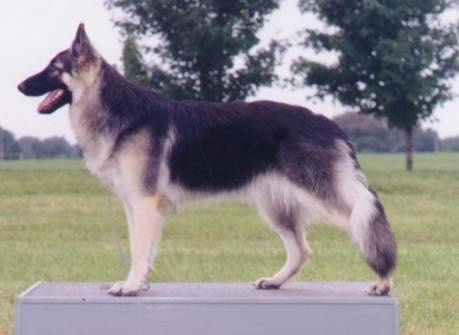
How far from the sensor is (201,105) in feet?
21.2

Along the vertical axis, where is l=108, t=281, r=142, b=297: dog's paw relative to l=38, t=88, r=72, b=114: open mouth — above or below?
below

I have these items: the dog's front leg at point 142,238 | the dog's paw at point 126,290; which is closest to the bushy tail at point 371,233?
the dog's front leg at point 142,238

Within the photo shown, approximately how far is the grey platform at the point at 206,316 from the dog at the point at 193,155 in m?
0.25

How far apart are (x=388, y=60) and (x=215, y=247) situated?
2197cm

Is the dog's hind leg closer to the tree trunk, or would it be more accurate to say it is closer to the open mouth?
the open mouth

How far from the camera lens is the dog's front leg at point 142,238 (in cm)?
610

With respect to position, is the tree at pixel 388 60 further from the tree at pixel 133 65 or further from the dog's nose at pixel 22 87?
the dog's nose at pixel 22 87

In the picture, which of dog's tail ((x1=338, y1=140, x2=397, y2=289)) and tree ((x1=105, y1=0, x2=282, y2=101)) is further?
tree ((x1=105, y1=0, x2=282, y2=101))

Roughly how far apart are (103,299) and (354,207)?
5.41 ft

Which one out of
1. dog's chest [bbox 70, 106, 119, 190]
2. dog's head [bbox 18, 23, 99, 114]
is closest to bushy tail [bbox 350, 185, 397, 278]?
dog's chest [bbox 70, 106, 119, 190]

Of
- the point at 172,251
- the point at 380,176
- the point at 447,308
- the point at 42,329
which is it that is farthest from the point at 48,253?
the point at 380,176

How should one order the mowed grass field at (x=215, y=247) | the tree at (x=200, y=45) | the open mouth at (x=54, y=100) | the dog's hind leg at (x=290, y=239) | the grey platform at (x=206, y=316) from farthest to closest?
1. the tree at (x=200, y=45)
2. the mowed grass field at (x=215, y=247)
3. the dog's hind leg at (x=290, y=239)
4. the open mouth at (x=54, y=100)
5. the grey platform at (x=206, y=316)

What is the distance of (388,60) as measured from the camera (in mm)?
34250

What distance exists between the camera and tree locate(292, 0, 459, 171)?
34594 millimetres
